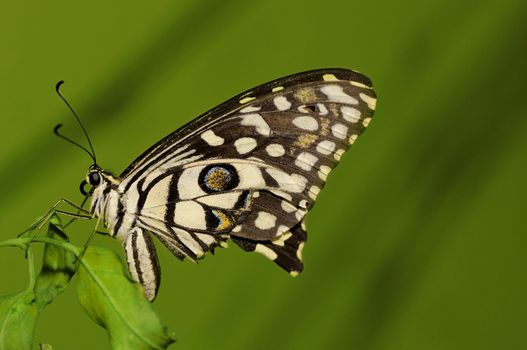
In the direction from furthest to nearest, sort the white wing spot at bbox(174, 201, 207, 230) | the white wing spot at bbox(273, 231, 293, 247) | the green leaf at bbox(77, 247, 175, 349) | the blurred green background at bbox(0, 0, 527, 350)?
the blurred green background at bbox(0, 0, 527, 350) → the white wing spot at bbox(273, 231, 293, 247) → the white wing spot at bbox(174, 201, 207, 230) → the green leaf at bbox(77, 247, 175, 349)

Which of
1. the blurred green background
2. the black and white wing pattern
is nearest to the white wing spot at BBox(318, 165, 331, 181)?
the black and white wing pattern

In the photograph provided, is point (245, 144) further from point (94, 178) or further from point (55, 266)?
point (55, 266)

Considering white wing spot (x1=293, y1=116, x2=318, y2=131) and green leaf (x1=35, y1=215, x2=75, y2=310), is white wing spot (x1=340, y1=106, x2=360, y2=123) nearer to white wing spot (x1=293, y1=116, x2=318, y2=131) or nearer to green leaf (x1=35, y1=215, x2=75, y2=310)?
white wing spot (x1=293, y1=116, x2=318, y2=131)

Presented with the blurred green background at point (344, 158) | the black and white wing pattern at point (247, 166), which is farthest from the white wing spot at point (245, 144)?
the blurred green background at point (344, 158)

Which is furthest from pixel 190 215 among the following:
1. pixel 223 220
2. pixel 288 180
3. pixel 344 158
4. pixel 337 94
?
pixel 344 158

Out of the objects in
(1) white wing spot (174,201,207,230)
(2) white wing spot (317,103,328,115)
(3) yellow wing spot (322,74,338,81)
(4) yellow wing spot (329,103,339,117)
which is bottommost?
(1) white wing spot (174,201,207,230)

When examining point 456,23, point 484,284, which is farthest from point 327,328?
point 456,23

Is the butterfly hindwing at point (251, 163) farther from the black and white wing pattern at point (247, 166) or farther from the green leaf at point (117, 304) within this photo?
the green leaf at point (117, 304)
